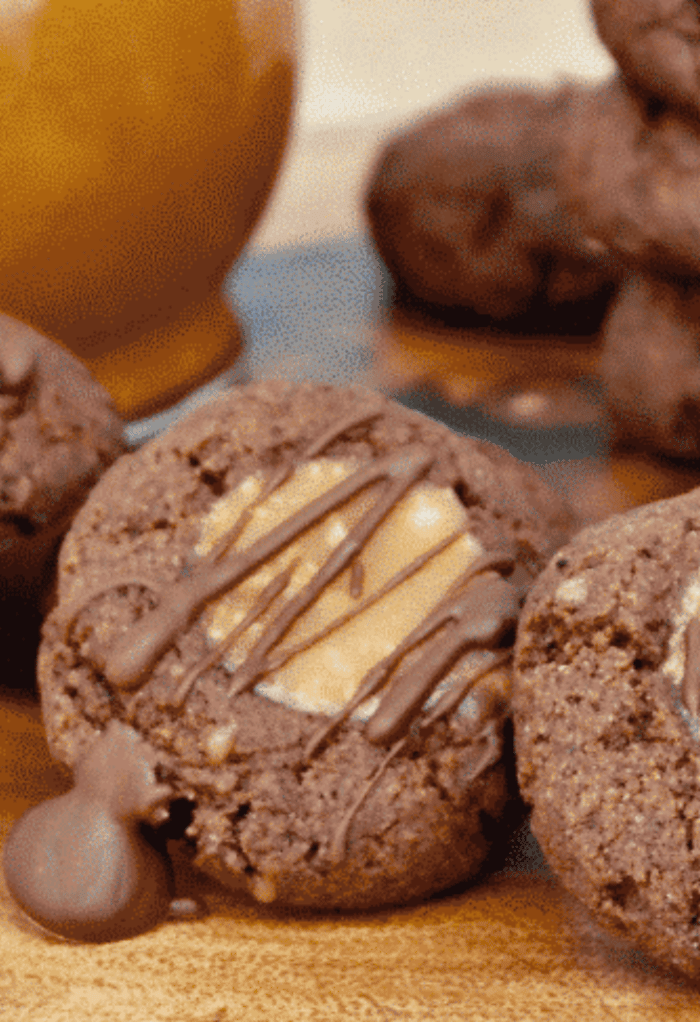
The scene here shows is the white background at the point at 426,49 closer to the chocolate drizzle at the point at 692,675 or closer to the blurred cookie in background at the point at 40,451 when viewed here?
the blurred cookie in background at the point at 40,451

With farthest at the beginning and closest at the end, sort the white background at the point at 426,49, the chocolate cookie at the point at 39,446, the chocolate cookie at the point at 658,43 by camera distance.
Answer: the white background at the point at 426,49, the chocolate cookie at the point at 658,43, the chocolate cookie at the point at 39,446

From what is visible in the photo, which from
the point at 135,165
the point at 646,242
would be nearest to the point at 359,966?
the point at 646,242

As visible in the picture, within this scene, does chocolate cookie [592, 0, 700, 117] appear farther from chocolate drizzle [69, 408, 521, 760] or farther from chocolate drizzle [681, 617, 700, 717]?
chocolate drizzle [681, 617, 700, 717]

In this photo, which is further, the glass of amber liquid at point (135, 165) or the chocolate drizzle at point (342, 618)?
the glass of amber liquid at point (135, 165)

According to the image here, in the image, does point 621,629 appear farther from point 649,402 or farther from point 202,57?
point 202,57

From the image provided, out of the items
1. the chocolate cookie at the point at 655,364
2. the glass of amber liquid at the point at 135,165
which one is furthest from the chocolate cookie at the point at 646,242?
the glass of amber liquid at the point at 135,165

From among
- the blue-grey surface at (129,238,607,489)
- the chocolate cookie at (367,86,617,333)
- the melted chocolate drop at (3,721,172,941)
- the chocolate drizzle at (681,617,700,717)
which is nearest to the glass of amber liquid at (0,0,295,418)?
the blue-grey surface at (129,238,607,489)

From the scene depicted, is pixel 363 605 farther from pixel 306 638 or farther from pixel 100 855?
pixel 100 855

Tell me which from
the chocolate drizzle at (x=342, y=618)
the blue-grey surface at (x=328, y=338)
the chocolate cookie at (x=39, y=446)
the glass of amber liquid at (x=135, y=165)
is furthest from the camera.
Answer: the blue-grey surface at (x=328, y=338)
